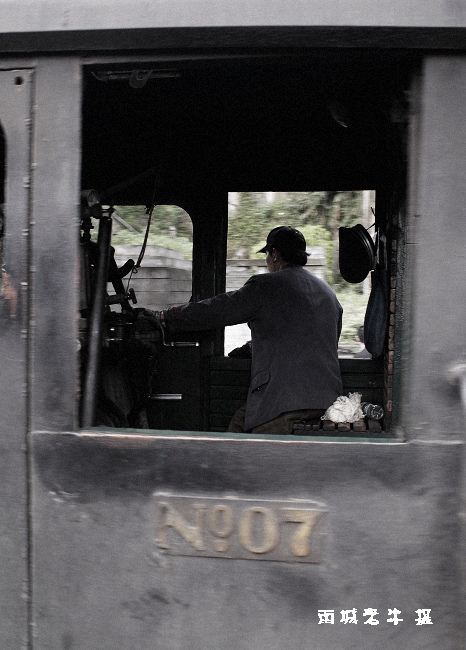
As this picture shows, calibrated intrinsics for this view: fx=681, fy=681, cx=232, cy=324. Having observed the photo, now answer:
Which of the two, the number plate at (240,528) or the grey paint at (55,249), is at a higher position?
the grey paint at (55,249)

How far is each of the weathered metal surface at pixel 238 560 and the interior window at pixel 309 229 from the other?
2030mm

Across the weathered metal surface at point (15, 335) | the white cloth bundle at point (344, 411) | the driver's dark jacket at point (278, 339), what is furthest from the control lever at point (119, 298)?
the weathered metal surface at point (15, 335)

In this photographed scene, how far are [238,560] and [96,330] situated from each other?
0.75 m

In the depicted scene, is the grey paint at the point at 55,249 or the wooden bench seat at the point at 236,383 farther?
the wooden bench seat at the point at 236,383

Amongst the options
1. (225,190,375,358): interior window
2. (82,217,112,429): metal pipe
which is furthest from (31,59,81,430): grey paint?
(225,190,375,358): interior window

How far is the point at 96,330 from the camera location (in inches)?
74.2

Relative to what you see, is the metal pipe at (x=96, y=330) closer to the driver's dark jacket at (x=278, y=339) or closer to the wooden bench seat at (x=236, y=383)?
the driver's dark jacket at (x=278, y=339)

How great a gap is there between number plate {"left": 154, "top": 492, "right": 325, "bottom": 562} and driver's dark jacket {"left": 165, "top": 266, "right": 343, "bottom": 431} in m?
1.64

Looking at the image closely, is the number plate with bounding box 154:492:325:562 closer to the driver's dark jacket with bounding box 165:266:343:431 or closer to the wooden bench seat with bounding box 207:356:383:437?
the driver's dark jacket with bounding box 165:266:343:431

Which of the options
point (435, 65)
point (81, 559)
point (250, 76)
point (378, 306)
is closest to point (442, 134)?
point (435, 65)

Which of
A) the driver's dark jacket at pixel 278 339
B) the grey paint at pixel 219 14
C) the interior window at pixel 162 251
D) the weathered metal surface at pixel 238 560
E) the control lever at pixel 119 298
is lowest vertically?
the weathered metal surface at pixel 238 560

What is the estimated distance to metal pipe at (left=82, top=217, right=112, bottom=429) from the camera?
1690mm

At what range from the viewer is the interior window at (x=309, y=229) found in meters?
3.46

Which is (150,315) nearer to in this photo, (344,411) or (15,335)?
(344,411)
